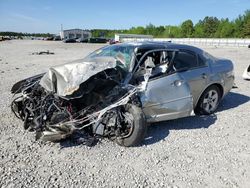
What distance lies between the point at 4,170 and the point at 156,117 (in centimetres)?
247

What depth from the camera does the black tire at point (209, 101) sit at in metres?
5.56

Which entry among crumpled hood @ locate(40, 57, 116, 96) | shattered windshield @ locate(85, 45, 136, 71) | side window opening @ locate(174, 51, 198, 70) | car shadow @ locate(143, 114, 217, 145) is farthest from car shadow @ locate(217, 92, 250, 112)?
crumpled hood @ locate(40, 57, 116, 96)

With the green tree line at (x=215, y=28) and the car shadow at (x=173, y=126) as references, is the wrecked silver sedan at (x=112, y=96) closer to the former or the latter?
the car shadow at (x=173, y=126)

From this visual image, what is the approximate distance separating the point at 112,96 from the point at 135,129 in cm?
68

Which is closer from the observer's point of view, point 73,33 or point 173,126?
point 173,126

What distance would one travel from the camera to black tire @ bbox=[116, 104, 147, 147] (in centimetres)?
404

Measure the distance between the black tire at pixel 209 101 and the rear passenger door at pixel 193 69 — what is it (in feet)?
0.62

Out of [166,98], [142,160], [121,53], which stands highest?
[121,53]

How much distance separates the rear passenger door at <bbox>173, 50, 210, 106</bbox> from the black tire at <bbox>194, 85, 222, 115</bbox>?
0.19 m

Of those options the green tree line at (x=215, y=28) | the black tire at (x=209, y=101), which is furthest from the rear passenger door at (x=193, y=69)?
the green tree line at (x=215, y=28)

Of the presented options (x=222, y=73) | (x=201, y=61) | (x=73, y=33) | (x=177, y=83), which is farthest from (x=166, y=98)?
(x=73, y=33)

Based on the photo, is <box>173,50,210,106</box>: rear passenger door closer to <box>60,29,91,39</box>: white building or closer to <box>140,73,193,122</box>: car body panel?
<box>140,73,193,122</box>: car body panel

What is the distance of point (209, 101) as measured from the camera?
5.71 m

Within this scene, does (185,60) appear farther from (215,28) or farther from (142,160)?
(215,28)
